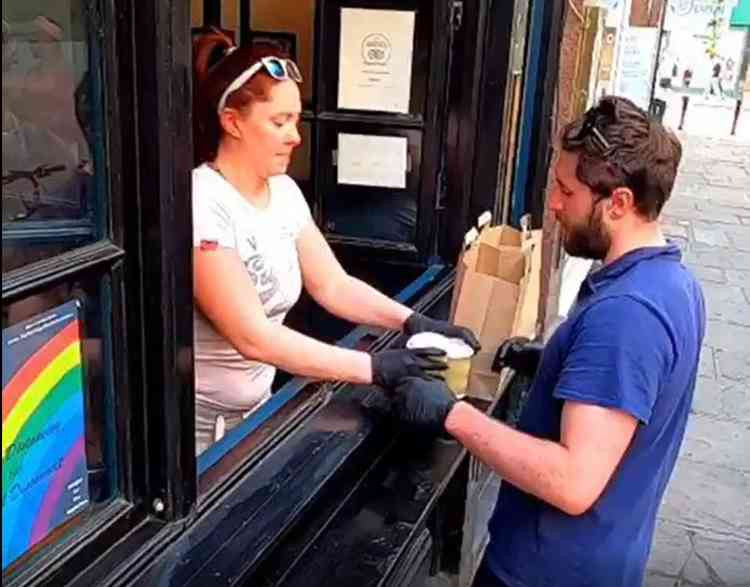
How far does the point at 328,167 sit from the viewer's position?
307 centimetres

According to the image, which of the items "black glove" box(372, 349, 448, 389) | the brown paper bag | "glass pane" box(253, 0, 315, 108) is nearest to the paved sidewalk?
the brown paper bag

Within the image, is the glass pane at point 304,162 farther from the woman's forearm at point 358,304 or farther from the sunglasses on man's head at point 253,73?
the sunglasses on man's head at point 253,73

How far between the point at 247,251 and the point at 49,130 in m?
0.96

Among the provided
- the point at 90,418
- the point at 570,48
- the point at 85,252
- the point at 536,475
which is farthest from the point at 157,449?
the point at 570,48

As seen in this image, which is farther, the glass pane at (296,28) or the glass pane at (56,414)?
the glass pane at (296,28)

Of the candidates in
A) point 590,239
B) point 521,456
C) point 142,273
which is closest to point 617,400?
point 521,456

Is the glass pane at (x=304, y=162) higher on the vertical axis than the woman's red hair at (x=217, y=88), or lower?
lower

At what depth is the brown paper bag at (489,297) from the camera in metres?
2.29

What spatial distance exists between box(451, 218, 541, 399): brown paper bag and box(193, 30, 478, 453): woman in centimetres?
8

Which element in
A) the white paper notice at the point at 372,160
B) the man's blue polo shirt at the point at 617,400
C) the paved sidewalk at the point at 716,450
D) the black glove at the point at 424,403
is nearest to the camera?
the man's blue polo shirt at the point at 617,400

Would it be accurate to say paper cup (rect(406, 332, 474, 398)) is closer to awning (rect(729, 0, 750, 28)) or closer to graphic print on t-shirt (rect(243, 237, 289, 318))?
graphic print on t-shirt (rect(243, 237, 289, 318))

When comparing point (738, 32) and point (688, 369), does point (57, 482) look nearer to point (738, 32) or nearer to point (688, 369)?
point (688, 369)

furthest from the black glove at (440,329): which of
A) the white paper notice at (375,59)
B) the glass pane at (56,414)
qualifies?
the glass pane at (56,414)

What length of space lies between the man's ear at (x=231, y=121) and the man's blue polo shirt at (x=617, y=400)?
841 mm
